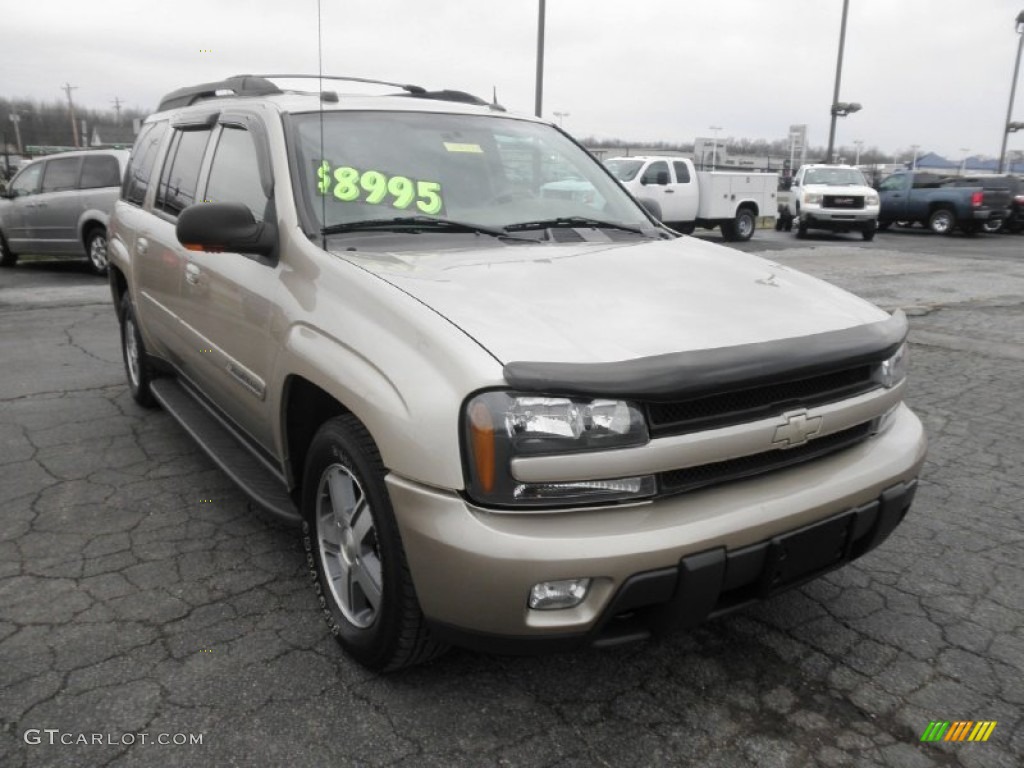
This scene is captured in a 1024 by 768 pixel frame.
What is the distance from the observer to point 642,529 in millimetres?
2027

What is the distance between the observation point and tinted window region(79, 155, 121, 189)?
38.1 ft

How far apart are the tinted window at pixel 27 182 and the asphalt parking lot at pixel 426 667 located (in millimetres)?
9546

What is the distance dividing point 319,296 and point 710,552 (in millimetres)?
1422

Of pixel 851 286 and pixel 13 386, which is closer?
pixel 13 386

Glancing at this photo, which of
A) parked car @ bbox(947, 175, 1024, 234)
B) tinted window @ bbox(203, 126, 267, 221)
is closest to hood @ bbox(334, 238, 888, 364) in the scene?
tinted window @ bbox(203, 126, 267, 221)

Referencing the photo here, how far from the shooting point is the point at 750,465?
2266 mm

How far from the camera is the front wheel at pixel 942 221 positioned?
2328 cm

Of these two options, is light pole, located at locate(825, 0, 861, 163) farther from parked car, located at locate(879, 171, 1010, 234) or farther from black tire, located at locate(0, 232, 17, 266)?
black tire, located at locate(0, 232, 17, 266)

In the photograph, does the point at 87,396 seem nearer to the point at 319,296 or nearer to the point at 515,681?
the point at 319,296

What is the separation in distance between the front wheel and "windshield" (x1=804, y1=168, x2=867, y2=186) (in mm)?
2996

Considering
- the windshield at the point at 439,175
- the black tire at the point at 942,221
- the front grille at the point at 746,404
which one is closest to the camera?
the front grille at the point at 746,404

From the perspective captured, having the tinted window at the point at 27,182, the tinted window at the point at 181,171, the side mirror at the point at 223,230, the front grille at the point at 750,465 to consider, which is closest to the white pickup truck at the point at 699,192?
the tinted window at the point at 27,182

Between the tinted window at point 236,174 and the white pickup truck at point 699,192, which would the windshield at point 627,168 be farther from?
the tinted window at point 236,174

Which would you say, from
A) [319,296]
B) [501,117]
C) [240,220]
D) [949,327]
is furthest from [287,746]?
[949,327]
